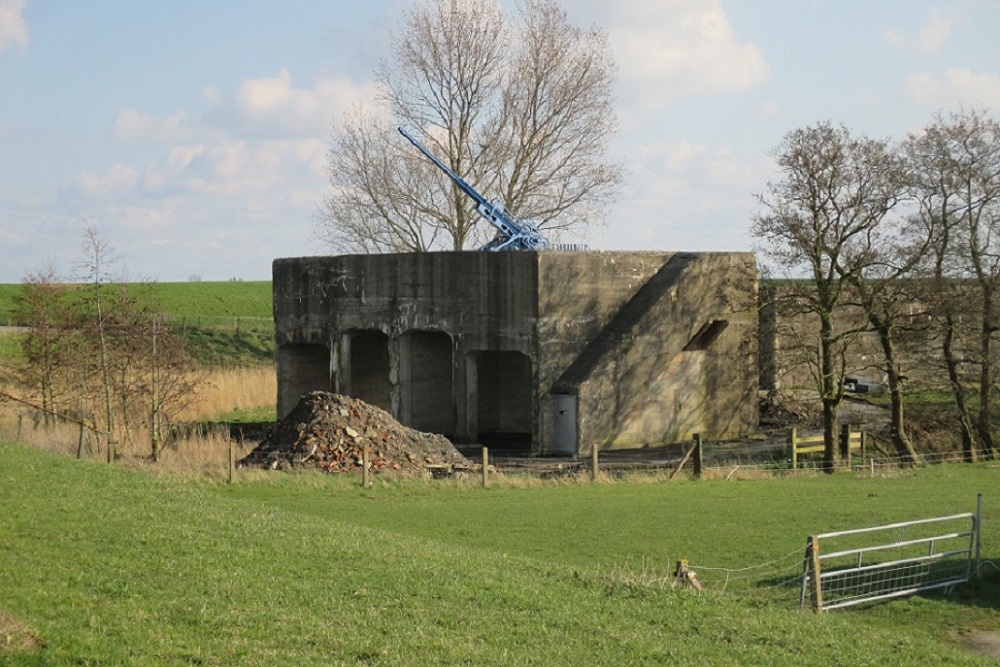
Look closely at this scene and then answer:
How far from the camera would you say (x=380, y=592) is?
12.0m

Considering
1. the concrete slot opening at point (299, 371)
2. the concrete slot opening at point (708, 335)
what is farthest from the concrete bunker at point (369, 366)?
the concrete slot opening at point (708, 335)

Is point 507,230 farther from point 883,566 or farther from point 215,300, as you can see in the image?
point 215,300

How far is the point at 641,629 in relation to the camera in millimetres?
11250

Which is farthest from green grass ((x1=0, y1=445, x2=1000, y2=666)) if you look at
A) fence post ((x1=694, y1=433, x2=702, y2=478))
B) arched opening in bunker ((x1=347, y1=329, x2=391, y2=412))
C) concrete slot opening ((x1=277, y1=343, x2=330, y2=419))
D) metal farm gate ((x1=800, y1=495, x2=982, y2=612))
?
concrete slot opening ((x1=277, y1=343, x2=330, y2=419))

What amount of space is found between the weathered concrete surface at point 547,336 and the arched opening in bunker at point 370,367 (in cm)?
25

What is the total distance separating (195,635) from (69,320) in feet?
87.8

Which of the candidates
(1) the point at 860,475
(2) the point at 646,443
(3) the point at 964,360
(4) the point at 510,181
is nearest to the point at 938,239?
(3) the point at 964,360

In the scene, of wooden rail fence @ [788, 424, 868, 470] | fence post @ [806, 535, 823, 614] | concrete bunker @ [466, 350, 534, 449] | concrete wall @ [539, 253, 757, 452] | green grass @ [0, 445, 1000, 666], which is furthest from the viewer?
concrete bunker @ [466, 350, 534, 449]

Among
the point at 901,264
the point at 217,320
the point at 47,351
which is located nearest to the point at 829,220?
the point at 901,264

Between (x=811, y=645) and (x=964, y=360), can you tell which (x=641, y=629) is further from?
(x=964, y=360)

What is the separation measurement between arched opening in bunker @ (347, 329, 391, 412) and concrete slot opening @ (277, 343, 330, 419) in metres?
1.10

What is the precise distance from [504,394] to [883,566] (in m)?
22.8

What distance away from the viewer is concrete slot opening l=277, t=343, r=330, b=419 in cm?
3906

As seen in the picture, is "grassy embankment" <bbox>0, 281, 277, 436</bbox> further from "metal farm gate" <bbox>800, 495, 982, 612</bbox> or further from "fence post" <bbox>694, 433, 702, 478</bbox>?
"metal farm gate" <bbox>800, 495, 982, 612</bbox>
